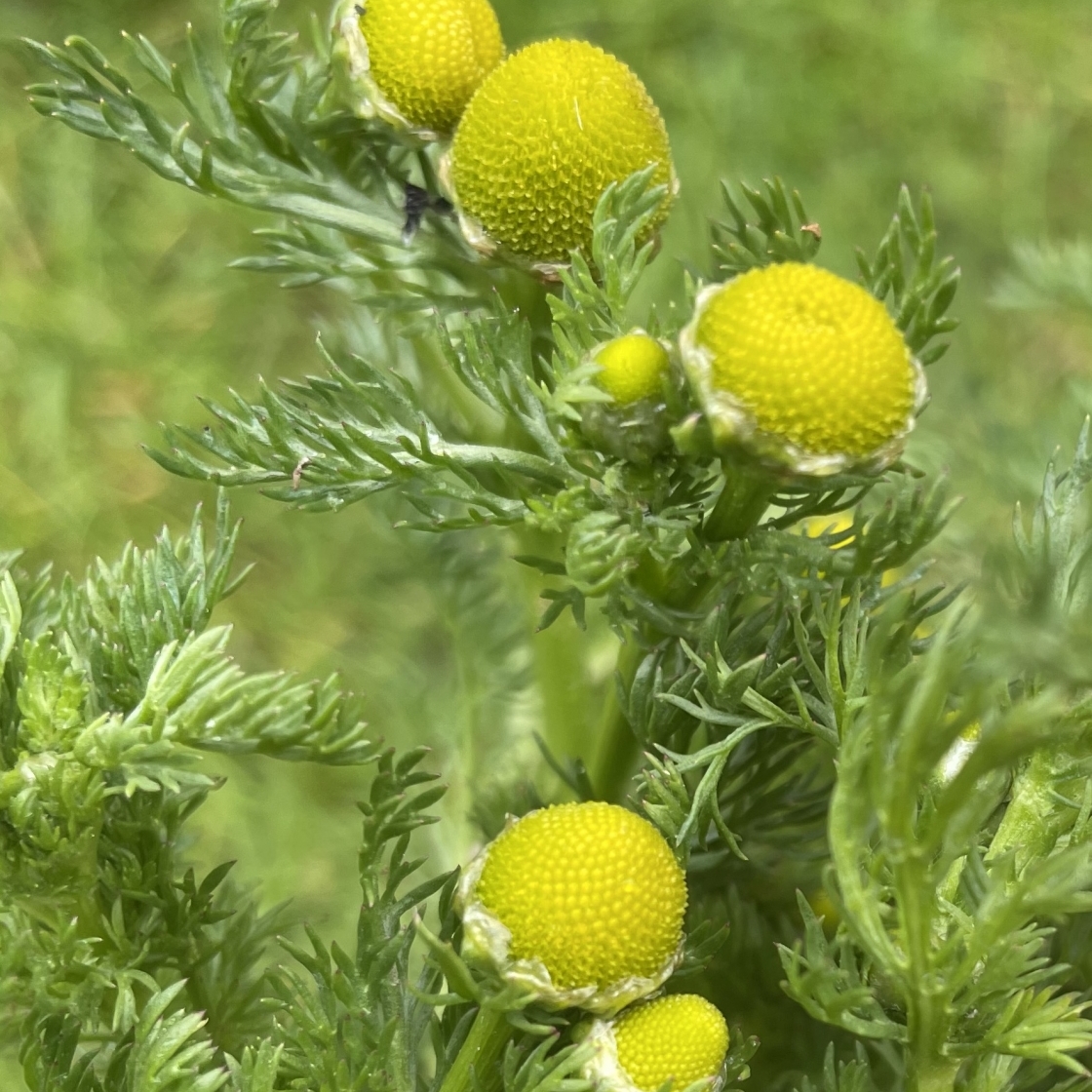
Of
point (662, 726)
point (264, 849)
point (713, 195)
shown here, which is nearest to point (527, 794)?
point (662, 726)

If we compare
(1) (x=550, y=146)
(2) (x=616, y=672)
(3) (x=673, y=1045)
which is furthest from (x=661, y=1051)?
(1) (x=550, y=146)

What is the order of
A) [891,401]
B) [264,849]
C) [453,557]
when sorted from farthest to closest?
1. [264,849]
2. [453,557]
3. [891,401]

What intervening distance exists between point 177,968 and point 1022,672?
1.25ft

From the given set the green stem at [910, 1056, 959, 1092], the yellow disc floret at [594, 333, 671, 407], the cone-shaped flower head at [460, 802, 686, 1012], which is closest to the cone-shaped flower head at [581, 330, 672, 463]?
the yellow disc floret at [594, 333, 671, 407]

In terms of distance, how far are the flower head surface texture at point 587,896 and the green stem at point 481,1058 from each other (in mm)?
46

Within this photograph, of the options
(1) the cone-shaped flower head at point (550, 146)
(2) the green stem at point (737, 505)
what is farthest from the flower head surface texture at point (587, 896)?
(1) the cone-shaped flower head at point (550, 146)

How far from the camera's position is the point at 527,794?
0.56m

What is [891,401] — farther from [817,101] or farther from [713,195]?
[817,101]

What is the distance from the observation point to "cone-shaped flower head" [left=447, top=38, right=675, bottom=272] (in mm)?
452

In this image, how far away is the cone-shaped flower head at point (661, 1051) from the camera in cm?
39

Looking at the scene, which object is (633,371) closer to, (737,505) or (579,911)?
(737,505)

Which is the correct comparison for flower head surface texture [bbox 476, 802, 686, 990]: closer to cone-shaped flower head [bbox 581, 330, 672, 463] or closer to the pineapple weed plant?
the pineapple weed plant

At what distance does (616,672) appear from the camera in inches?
19.9

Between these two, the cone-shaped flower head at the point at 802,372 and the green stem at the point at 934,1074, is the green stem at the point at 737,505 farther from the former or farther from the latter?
the green stem at the point at 934,1074
